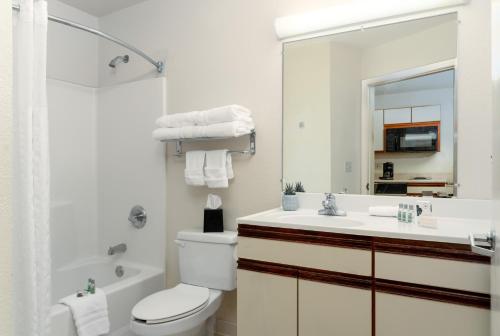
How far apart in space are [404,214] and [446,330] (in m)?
0.52

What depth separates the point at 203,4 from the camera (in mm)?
2432

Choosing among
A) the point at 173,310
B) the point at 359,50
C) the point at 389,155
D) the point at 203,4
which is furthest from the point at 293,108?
the point at 173,310

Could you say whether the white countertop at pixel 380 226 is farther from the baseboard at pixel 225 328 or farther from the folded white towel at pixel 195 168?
the baseboard at pixel 225 328

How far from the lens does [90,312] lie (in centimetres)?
184

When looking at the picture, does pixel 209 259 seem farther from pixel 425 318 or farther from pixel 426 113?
pixel 426 113

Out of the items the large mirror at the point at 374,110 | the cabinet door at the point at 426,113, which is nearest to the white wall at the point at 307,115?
the large mirror at the point at 374,110

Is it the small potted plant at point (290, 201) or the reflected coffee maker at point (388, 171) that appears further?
the small potted plant at point (290, 201)

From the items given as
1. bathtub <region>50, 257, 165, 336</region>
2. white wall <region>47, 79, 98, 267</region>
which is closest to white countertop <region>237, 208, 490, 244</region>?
bathtub <region>50, 257, 165, 336</region>

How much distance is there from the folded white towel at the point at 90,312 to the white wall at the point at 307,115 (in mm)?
1315

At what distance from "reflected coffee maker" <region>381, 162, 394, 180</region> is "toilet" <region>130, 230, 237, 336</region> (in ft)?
3.18

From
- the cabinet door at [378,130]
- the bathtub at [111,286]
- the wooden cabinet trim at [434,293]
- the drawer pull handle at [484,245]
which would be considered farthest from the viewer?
the cabinet door at [378,130]

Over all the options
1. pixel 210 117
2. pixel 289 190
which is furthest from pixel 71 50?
pixel 289 190

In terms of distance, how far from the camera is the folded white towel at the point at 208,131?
2017 mm

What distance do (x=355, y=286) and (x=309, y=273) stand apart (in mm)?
203
